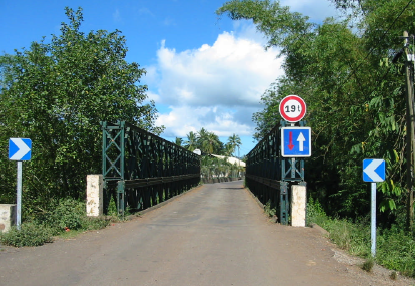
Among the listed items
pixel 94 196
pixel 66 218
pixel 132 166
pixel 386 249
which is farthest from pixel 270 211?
pixel 66 218

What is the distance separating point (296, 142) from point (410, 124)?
8.71 ft

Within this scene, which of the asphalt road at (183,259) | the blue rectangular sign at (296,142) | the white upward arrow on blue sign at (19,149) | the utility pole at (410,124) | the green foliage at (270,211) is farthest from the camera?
the green foliage at (270,211)

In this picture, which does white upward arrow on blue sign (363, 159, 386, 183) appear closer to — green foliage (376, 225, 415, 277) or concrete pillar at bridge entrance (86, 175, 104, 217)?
green foliage (376, 225, 415, 277)

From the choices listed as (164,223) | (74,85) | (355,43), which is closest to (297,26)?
(355,43)

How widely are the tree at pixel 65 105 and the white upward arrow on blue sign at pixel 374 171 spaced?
10.3 meters

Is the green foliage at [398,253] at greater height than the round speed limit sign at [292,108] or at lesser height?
lesser

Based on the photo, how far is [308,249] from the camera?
26.1 feet

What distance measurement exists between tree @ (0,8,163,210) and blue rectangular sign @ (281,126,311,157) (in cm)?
779

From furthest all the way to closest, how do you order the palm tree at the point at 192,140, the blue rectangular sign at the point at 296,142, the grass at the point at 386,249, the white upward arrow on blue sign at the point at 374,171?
the palm tree at the point at 192,140
the blue rectangular sign at the point at 296,142
the white upward arrow on blue sign at the point at 374,171
the grass at the point at 386,249

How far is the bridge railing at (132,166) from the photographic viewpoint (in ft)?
39.8

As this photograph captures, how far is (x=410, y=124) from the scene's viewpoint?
9516 mm

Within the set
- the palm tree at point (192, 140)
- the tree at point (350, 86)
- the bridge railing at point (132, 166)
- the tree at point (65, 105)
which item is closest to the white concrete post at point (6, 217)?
the bridge railing at point (132, 166)

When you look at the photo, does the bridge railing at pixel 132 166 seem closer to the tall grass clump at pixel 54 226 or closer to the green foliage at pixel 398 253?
the tall grass clump at pixel 54 226

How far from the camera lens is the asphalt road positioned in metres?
5.86
